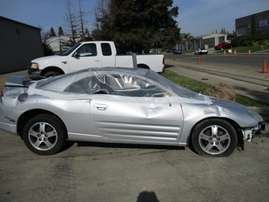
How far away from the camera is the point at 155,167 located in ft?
11.4

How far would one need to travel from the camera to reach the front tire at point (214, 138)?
362cm

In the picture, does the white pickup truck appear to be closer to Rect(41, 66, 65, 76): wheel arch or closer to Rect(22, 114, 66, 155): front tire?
Rect(41, 66, 65, 76): wheel arch

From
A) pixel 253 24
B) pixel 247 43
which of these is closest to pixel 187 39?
pixel 253 24

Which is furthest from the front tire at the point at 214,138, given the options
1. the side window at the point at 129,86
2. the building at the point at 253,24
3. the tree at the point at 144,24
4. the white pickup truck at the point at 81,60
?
the building at the point at 253,24

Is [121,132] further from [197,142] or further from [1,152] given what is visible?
[1,152]

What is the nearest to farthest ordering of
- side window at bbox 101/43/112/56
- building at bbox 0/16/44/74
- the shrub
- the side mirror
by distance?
1. the side mirror
2. side window at bbox 101/43/112/56
3. building at bbox 0/16/44/74
4. the shrub

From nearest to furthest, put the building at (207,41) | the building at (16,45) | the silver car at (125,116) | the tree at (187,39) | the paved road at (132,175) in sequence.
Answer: the paved road at (132,175) → the silver car at (125,116) → the building at (16,45) → the building at (207,41) → the tree at (187,39)

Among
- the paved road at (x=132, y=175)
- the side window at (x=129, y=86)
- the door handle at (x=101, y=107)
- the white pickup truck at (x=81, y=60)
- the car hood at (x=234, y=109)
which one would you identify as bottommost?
the paved road at (x=132, y=175)

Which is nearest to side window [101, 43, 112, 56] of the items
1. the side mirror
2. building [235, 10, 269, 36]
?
the side mirror

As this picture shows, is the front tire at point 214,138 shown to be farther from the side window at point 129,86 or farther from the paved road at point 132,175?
the side window at point 129,86

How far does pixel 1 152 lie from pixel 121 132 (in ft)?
7.25

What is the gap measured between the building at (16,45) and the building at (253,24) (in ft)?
181

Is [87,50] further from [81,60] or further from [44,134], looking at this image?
[44,134]

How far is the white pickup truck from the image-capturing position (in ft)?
30.5
